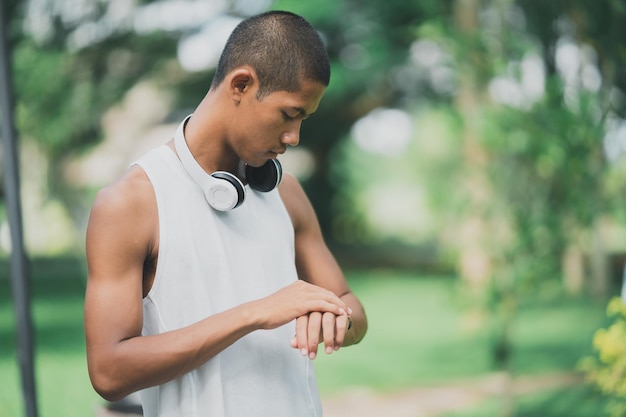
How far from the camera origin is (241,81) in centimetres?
162

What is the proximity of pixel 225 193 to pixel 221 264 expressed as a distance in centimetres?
14

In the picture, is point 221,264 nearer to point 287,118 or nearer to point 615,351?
point 287,118

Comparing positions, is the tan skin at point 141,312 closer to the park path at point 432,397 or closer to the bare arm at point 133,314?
the bare arm at point 133,314

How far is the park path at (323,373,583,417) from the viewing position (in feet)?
20.8

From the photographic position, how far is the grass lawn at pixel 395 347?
6.98m

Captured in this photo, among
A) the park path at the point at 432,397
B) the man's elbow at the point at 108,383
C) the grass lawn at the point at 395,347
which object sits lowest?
the man's elbow at the point at 108,383

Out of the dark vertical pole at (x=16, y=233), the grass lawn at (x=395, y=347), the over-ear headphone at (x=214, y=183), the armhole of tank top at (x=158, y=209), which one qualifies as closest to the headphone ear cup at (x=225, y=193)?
the over-ear headphone at (x=214, y=183)

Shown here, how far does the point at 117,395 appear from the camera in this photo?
152cm

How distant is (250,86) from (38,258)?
16.1 metres

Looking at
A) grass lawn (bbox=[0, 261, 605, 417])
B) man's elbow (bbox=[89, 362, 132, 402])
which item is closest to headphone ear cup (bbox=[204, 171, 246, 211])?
man's elbow (bbox=[89, 362, 132, 402])

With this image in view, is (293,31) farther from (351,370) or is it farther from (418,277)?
(418,277)

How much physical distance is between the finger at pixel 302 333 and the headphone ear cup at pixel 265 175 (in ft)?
1.12

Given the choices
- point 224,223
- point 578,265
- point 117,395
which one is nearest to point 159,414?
point 117,395

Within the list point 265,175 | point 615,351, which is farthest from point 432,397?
point 265,175
